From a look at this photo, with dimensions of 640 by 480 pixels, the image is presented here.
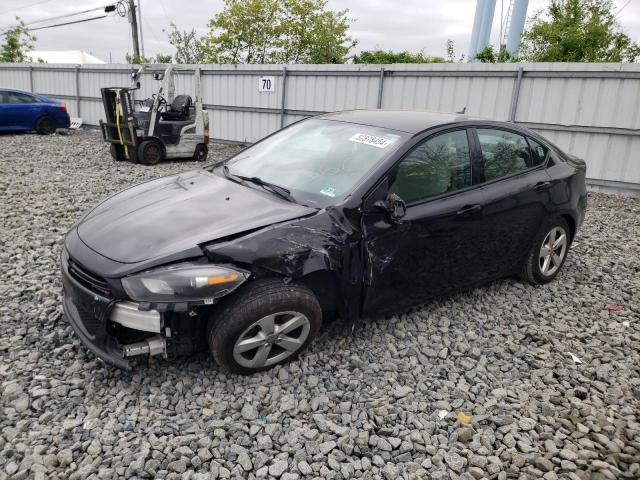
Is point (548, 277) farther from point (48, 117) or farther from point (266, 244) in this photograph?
point (48, 117)

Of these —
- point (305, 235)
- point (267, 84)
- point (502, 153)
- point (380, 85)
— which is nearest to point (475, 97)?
point (380, 85)

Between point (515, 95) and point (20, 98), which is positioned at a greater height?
point (515, 95)

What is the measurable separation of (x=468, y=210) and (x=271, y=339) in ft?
5.47

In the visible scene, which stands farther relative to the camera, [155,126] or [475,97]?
[155,126]

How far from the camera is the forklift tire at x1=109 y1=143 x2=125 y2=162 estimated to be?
33.8ft

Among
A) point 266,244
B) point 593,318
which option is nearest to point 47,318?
point 266,244

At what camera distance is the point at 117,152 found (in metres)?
10.4

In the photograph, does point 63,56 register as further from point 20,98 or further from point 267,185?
point 267,185

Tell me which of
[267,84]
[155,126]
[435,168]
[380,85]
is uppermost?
[380,85]

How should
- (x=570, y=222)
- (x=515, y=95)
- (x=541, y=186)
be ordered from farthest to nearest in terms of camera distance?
(x=515, y=95)
(x=570, y=222)
(x=541, y=186)

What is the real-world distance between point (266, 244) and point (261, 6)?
87.4ft

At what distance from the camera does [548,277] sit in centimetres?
439

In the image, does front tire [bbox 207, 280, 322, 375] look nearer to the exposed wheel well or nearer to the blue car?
the exposed wheel well

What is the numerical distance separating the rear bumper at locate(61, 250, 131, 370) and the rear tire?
1374cm
